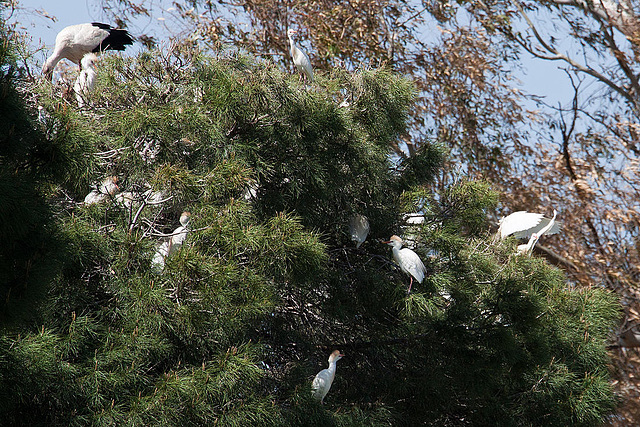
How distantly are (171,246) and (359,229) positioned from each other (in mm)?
1426

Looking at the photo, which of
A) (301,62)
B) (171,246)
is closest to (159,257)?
(171,246)

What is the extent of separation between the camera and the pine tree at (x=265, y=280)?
4051 mm

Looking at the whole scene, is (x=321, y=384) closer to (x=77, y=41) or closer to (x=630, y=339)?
(x=77, y=41)

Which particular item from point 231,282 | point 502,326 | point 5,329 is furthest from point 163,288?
point 502,326

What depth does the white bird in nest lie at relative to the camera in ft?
14.3

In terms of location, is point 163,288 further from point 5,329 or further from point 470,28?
point 470,28

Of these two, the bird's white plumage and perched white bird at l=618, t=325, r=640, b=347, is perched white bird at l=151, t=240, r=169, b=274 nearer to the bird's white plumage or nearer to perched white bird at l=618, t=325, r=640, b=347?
the bird's white plumage

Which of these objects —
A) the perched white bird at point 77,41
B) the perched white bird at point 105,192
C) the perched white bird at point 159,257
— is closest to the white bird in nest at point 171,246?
the perched white bird at point 159,257

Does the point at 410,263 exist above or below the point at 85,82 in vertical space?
below

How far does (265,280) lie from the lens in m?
4.36

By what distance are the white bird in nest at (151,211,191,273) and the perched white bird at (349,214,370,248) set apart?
1.24 m

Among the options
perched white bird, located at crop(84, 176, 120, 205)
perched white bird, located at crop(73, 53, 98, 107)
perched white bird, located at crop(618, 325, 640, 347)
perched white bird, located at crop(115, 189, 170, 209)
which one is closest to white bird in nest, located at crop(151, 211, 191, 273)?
perched white bird, located at crop(115, 189, 170, 209)

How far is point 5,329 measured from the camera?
321 cm

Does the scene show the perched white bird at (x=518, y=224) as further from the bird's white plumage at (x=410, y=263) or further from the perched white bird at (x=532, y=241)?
the bird's white plumage at (x=410, y=263)
